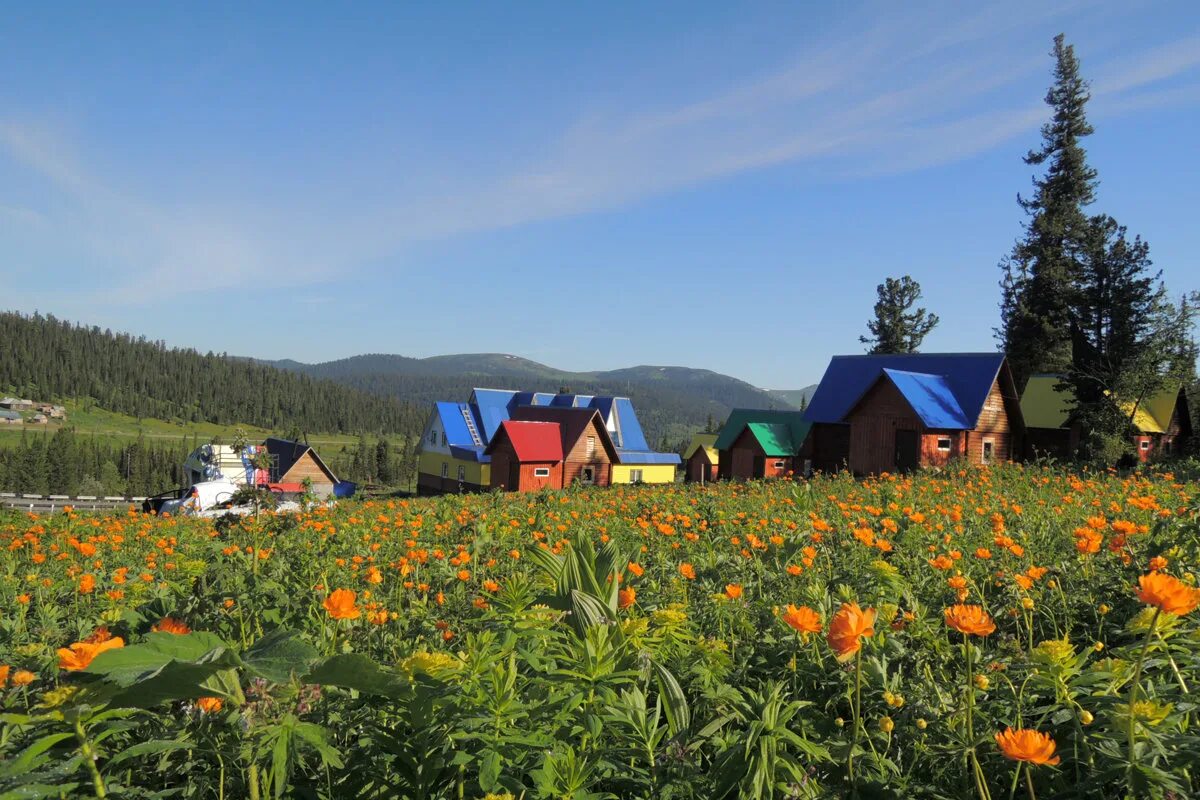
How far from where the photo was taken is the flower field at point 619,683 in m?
1.66

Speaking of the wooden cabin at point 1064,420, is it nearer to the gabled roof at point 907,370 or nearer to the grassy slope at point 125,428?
the gabled roof at point 907,370

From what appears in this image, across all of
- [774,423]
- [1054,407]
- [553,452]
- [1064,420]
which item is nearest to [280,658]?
[774,423]

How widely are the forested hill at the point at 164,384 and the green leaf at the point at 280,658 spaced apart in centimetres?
17224

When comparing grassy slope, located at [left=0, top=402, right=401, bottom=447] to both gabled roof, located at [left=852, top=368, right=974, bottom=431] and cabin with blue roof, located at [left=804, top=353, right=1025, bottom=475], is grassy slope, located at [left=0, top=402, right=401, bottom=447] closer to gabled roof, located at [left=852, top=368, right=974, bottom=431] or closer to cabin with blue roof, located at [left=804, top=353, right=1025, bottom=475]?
cabin with blue roof, located at [left=804, top=353, right=1025, bottom=475]

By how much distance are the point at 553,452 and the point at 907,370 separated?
65.5 feet

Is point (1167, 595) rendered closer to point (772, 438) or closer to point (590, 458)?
point (772, 438)

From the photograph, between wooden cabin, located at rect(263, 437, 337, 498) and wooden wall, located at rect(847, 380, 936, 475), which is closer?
wooden wall, located at rect(847, 380, 936, 475)

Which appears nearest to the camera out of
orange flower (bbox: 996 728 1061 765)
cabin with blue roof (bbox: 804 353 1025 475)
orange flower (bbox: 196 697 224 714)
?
orange flower (bbox: 996 728 1061 765)

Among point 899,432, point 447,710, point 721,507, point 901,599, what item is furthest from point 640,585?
point 899,432

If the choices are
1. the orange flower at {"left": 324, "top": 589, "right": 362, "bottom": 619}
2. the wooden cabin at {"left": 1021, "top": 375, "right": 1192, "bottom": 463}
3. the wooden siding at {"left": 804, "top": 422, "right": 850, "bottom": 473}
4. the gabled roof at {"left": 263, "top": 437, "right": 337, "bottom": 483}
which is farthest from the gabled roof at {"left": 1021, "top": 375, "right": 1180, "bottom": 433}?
Answer: the gabled roof at {"left": 263, "top": 437, "right": 337, "bottom": 483}

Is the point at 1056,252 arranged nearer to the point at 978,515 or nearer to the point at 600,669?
the point at 978,515

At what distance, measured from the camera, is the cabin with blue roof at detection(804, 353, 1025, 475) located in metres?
26.1

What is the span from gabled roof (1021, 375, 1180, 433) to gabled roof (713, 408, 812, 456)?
10480 millimetres

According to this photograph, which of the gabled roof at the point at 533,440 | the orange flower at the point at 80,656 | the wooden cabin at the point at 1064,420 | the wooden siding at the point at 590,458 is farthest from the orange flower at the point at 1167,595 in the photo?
the wooden siding at the point at 590,458
